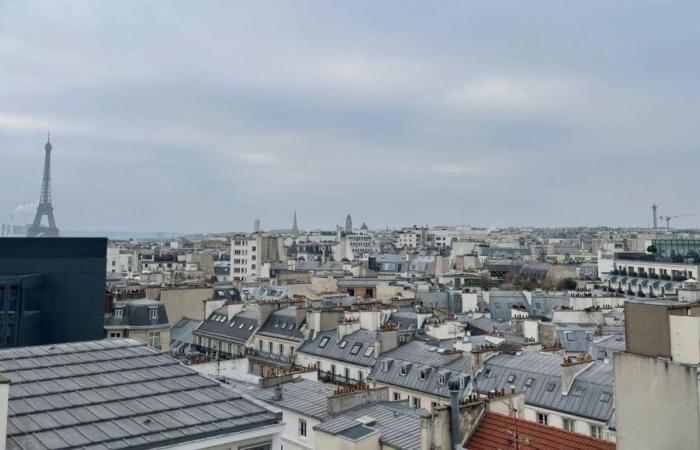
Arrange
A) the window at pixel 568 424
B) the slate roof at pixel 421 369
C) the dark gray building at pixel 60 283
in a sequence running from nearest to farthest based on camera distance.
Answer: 1. the window at pixel 568 424
2. the slate roof at pixel 421 369
3. the dark gray building at pixel 60 283

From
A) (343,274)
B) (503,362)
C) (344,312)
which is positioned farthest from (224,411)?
(343,274)

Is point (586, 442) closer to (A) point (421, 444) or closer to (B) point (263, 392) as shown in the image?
(A) point (421, 444)

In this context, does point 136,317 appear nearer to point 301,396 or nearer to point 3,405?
point 301,396

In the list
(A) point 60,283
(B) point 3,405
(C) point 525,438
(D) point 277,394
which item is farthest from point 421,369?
(B) point 3,405

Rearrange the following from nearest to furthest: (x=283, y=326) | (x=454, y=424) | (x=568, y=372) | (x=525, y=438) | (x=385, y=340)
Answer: (x=525, y=438) → (x=454, y=424) → (x=568, y=372) → (x=385, y=340) → (x=283, y=326)

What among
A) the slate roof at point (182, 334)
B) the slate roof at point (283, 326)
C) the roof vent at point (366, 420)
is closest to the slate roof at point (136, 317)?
the slate roof at point (182, 334)

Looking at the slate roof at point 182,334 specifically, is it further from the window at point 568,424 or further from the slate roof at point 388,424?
the window at point 568,424
